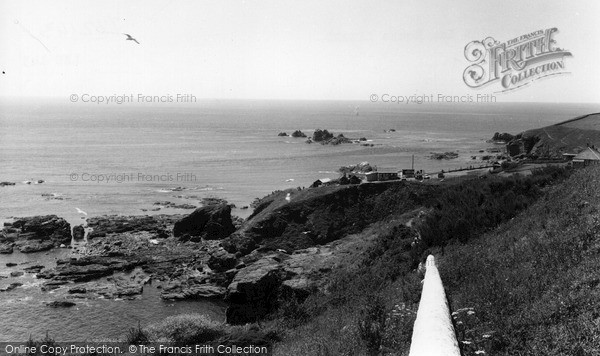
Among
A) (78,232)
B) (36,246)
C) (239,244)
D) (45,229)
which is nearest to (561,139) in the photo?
(239,244)

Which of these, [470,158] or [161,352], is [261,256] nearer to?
[161,352]

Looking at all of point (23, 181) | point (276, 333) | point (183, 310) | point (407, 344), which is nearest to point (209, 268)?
point (183, 310)

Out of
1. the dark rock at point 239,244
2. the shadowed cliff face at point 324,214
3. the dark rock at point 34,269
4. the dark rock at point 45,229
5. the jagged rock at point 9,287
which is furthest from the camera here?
the dark rock at point 45,229

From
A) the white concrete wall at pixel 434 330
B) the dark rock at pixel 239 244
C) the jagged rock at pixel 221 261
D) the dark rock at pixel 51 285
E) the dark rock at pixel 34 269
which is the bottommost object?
the dark rock at pixel 51 285

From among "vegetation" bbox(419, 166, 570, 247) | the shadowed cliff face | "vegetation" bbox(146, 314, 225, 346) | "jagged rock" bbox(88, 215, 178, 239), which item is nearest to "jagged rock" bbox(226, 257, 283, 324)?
"vegetation" bbox(146, 314, 225, 346)

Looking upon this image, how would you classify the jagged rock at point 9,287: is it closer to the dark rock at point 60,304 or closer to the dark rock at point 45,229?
the dark rock at point 60,304

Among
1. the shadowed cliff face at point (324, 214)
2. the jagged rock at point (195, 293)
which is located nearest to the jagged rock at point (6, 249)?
the jagged rock at point (195, 293)
